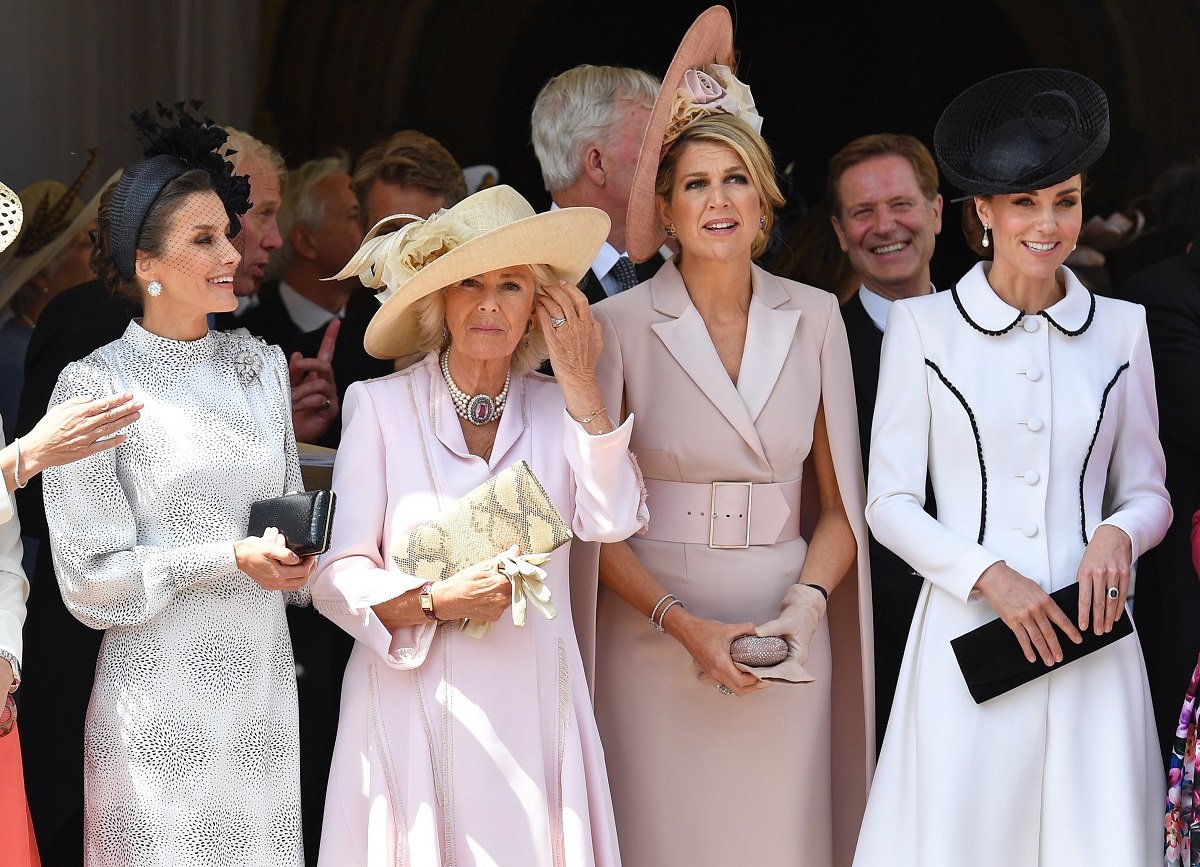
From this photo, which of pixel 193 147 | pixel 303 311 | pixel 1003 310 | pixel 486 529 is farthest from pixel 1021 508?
pixel 303 311

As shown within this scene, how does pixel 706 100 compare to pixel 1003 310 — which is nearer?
pixel 1003 310

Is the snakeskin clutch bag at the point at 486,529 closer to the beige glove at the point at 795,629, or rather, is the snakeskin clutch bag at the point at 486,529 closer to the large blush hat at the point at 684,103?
the beige glove at the point at 795,629

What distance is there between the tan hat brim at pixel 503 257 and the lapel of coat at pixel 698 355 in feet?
0.93

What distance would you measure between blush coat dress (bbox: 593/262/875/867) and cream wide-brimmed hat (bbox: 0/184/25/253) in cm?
141

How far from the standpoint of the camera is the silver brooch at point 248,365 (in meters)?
3.80

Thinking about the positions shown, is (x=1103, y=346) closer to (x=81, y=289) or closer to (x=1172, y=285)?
(x=1172, y=285)

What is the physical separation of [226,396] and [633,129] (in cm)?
202

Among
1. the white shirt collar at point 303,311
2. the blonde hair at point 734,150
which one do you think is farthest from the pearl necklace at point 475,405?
the white shirt collar at point 303,311

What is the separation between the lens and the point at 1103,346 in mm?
3922

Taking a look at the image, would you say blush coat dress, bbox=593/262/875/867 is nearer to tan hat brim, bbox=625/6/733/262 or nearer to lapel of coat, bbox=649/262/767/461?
lapel of coat, bbox=649/262/767/461

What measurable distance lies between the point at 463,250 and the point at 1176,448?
2088mm

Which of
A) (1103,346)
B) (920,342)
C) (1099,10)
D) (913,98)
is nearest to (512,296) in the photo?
(920,342)

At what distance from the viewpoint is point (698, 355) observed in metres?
4.14

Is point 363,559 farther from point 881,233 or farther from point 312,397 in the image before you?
point 881,233
